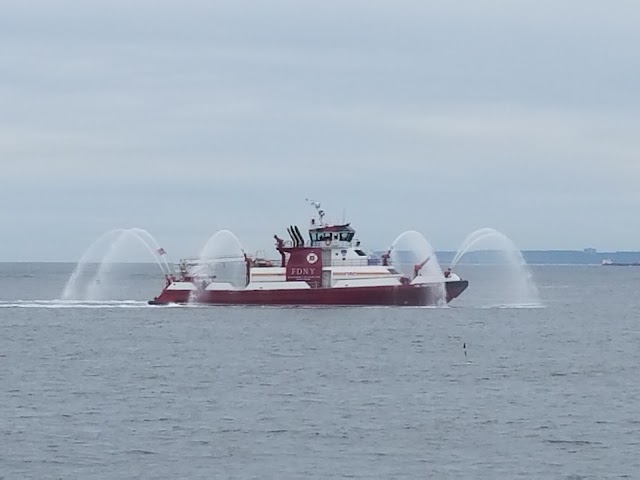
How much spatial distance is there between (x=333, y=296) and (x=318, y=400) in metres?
49.5

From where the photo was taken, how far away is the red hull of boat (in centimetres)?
10762

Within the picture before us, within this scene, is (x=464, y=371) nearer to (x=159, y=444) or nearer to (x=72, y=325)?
(x=159, y=444)

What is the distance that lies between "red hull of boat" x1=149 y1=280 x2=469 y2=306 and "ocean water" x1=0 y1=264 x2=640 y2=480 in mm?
2909

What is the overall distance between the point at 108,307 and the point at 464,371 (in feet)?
218

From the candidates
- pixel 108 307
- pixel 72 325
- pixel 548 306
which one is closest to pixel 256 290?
pixel 72 325

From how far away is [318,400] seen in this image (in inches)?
2299

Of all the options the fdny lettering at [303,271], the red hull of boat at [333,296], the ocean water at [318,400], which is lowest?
the ocean water at [318,400]

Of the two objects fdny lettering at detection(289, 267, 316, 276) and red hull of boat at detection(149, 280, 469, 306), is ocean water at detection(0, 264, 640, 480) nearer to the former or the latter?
A: red hull of boat at detection(149, 280, 469, 306)

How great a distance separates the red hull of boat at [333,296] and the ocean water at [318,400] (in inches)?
115

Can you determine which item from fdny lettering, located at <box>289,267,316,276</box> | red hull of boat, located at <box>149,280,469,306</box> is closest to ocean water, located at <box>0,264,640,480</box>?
red hull of boat, located at <box>149,280,469,306</box>

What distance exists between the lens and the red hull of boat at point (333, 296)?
108 m

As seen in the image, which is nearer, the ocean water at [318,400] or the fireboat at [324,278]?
the ocean water at [318,400]

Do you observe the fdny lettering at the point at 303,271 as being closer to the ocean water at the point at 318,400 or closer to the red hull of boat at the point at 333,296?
the red hull of boat at the point at 333,296

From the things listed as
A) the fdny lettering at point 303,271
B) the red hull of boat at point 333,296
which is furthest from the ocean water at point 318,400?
the fdny lettering at point 303,271
